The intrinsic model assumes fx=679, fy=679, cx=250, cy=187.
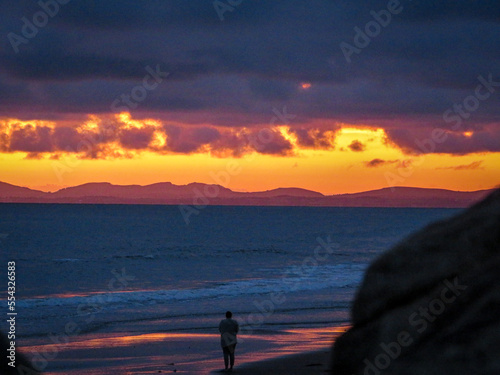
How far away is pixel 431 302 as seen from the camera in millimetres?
3635

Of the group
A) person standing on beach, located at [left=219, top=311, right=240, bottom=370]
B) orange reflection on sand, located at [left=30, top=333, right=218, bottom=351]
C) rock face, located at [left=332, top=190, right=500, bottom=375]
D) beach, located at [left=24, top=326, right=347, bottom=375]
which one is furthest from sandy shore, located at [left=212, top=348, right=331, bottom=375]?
rock face, located at [left=332, top=190, right=500, bottom=375]

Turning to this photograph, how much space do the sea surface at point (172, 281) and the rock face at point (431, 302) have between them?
6.36 ft

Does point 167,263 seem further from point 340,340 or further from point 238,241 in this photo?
point 340,340

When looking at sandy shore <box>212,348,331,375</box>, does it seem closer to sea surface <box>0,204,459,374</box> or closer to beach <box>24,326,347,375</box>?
beach <box>24,326,347,375</box>

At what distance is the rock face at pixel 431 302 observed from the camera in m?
3.28

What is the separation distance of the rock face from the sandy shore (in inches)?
479

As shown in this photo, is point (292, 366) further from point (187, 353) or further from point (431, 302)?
point (431, 302)

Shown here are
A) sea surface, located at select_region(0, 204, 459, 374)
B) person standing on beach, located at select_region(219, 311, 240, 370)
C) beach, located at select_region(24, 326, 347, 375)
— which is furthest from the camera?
sea surface, located at select_region(0, 204, 459, 374)

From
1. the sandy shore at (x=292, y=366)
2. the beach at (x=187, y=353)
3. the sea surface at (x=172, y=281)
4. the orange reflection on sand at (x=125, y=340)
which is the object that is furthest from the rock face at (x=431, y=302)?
the orange reflection on sand at (x=125, y=340)

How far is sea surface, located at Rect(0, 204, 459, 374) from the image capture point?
2575 cm

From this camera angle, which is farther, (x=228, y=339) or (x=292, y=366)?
(x=292, y=366)

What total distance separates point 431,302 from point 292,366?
1377 cm

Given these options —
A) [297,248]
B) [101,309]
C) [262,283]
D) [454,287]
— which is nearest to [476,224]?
[454,287]

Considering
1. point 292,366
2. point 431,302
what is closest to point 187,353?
point 292,366
